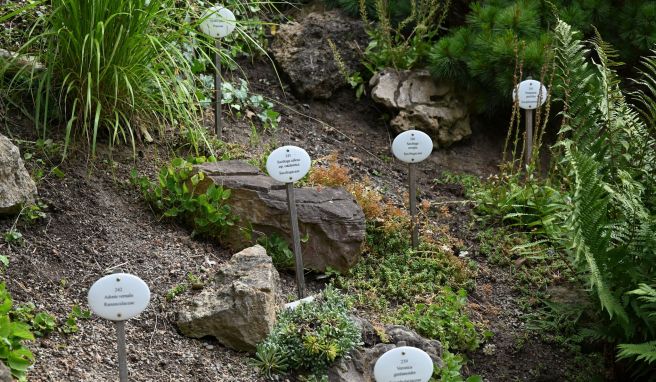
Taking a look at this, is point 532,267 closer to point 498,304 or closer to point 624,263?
point 498,304

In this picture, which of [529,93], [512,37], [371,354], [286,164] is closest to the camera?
[371,354]

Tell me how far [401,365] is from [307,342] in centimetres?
48

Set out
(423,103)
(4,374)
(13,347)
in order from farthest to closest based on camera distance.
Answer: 1. (423,103)
2. (13,347)
3. (4,374)

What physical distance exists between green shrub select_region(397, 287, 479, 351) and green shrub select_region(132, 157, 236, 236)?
1034mm

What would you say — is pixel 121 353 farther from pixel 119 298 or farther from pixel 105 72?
pixel 105 72

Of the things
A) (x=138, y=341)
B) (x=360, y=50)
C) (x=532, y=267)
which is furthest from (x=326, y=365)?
(x=360, y=50)

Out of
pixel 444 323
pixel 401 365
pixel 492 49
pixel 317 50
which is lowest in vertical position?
pixel 444 323

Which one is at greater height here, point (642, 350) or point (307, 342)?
point (642, 350)

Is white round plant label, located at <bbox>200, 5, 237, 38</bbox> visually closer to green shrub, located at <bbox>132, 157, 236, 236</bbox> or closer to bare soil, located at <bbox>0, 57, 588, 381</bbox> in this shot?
bare soil, located at <bbox>0, 57, 588, 381</bbox>

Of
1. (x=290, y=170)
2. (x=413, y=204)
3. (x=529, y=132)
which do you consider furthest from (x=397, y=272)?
(x=529, y=132)

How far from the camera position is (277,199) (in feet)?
16.6

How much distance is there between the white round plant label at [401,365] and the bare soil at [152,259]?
1.96 feet

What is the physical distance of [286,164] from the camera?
15.4ft

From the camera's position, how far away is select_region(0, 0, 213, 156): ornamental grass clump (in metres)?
5.00
